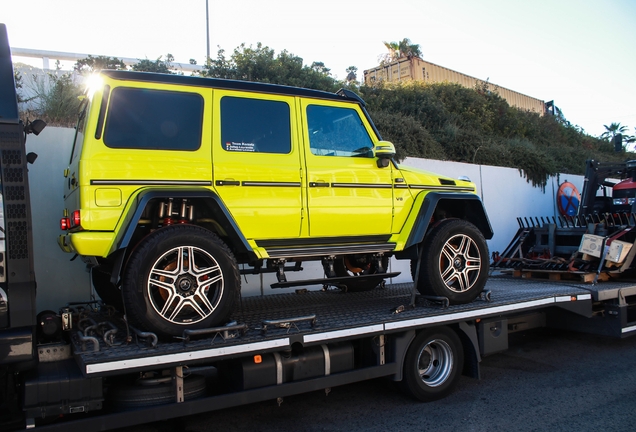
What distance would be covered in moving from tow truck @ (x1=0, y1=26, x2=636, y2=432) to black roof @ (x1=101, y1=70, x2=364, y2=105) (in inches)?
33.1

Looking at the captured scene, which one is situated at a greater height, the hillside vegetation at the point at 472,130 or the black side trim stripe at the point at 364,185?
the hillside vegetation at the point at 472,130

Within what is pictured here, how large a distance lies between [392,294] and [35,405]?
4286 millimetres

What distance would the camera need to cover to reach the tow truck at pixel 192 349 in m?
3.50

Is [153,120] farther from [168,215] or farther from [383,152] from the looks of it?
[383,152]

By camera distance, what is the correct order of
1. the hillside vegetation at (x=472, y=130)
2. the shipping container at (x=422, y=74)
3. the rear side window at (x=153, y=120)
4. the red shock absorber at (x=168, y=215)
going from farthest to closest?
the shipping container at (x=422, y=74)
the hillside vegetation at (x=472, y=130)
the red shock absorber at (x=168, y=215)
the rear side window at (x=153, y=120)

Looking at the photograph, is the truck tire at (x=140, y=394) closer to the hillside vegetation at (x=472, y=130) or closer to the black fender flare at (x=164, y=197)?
the black fender flare at (x=164, y=197)

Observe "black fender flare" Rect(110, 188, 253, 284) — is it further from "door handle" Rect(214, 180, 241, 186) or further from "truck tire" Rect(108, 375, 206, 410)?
"truck tire" Rect(108, 375, 206, 410)

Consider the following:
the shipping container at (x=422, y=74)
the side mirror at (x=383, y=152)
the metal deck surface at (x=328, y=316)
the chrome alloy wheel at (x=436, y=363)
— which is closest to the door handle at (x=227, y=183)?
the metal deck surface at (x=328, y=316)

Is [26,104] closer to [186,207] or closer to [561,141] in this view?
[186,207]

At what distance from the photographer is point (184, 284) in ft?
13.8

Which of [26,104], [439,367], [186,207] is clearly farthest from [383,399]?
[26,104]

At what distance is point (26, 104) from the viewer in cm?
995

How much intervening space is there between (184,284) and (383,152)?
2.36 meters

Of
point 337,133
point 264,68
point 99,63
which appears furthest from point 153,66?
point 337,133
